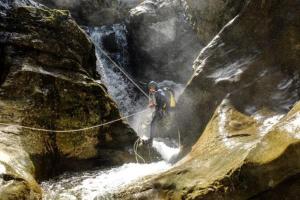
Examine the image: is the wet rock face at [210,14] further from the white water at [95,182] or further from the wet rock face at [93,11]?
the wet rock face at [93,11]

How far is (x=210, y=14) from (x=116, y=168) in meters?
7.54

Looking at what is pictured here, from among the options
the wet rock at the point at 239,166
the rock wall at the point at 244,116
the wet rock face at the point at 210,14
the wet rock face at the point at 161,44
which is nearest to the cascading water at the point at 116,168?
the wet rock face at the point at 161,44

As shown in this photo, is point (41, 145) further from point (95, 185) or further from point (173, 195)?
point (173, 195)

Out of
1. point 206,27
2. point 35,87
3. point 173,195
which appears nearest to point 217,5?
point 206,27

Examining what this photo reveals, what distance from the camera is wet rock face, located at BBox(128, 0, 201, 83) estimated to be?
23984 millimetres

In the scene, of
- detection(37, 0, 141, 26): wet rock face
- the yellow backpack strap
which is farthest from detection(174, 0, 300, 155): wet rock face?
detection(37, 0, 141, 26): wet rock face

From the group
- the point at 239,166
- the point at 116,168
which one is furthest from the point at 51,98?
the point at 239,166

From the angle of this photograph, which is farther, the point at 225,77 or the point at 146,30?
the point at 146,30

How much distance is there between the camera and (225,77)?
9859 millimetres

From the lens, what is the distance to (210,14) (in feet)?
48.2

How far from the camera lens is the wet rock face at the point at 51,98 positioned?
10.3 meters

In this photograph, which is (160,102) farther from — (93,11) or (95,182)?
(93,11)

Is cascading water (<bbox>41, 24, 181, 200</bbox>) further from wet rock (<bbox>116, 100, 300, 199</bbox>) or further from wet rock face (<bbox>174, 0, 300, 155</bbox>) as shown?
wet rock face (<bbox>174, 0, 300, 155</bbox>)

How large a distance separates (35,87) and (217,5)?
307 inches
